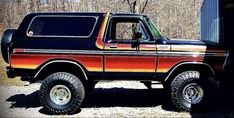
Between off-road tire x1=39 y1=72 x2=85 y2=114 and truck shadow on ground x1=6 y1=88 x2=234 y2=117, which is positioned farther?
truck shadow on ground x1=6 y1=88 x2=234 y2=117

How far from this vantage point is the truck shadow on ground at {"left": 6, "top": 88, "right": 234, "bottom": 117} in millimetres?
8944

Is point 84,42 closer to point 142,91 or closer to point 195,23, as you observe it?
point 142,91

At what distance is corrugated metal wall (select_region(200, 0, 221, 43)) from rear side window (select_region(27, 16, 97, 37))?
4.57m

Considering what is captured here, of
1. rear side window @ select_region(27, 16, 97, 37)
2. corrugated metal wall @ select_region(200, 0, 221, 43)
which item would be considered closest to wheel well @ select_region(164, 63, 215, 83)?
rear side window @ select_region(27, 16, 97, 37)

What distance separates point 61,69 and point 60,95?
Result: 1.99 feet

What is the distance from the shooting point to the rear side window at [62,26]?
853 cm

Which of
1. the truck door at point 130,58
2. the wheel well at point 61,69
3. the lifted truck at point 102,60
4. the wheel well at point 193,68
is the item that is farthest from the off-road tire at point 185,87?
the wheel well at point 61,69

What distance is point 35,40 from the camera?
27.7ft

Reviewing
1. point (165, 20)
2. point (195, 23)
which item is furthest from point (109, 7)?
point (195, 23)

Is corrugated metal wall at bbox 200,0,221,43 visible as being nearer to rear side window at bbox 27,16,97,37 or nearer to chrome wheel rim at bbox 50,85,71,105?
rear side window at bbox 27,16,97,37

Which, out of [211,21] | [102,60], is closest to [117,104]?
[102,60]

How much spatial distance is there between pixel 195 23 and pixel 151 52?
36.8 feet

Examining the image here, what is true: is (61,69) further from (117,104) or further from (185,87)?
(185,87)

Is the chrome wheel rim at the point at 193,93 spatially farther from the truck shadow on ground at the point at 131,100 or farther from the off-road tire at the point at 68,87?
the off-road tire at the point at 68,87
